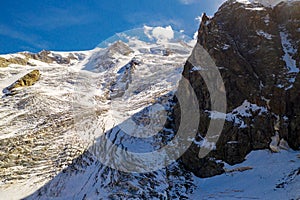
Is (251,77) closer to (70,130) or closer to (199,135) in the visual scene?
(199,135)

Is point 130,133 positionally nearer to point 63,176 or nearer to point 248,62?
point 63,176

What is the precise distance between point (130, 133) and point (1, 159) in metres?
9.50

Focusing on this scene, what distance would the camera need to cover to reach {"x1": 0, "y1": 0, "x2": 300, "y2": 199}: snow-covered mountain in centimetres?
1709

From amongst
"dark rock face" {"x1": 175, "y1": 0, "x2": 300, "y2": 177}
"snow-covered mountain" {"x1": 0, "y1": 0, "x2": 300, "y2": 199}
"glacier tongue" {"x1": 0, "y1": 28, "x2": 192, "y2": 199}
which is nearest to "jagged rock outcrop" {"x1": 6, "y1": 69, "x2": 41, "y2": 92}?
"glacier tongue" {"x1": 0, "y1": 28, "x2": 192, "y2": 199}

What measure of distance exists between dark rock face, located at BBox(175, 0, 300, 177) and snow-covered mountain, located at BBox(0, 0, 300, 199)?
75mm

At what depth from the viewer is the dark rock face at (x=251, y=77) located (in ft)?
64.8

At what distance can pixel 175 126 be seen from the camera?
23531 millimetres

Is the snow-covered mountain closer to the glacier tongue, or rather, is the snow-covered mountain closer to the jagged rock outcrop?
the glacier tongue

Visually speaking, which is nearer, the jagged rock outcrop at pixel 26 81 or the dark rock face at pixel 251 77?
the dark rock face at pixel 251 77

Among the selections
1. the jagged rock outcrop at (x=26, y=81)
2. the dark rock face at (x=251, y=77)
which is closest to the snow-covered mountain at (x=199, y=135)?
the dark rock face at (x=251, y=77)

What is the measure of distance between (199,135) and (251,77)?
633 centimetres

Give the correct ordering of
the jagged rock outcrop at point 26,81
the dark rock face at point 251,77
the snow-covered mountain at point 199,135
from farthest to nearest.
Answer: the jagged rock outcrop at point 26,81 → the dark rock face at point 251,77 → the snow-covered mountain at point 199,135

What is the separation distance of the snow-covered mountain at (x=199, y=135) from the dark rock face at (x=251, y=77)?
0.07m

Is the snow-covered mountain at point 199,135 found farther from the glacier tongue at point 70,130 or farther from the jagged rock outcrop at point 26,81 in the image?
the jagged rock outcrop at point 26,81
